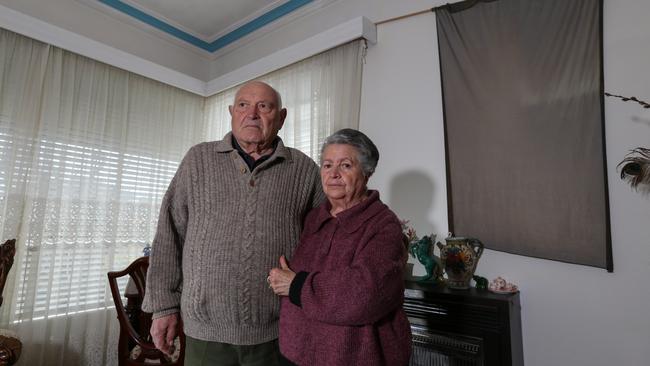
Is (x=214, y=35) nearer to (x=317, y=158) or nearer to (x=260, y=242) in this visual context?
(x=317, y=158)

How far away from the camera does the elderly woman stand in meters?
0.90

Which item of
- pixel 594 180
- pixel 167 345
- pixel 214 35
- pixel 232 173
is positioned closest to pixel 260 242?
pixel 232 173

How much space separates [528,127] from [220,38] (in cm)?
315

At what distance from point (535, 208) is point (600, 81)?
2.20 ft

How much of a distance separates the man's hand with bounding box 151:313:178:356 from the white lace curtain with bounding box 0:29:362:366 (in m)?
1.78

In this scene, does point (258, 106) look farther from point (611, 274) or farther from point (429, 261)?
point (611, 274)

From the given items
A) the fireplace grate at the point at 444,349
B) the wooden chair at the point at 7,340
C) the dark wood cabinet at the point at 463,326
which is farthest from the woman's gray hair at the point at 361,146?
the wooden chair at the point at 7,340

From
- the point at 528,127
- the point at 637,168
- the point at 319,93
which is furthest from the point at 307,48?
the point at 637,168

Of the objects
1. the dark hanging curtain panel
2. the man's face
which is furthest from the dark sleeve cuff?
the dark hanging curtain panel

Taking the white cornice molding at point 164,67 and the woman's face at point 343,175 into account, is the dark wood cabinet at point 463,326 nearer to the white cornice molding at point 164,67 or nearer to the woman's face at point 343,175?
→ the woman's face at point 343,175

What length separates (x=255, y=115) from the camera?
4.07ft

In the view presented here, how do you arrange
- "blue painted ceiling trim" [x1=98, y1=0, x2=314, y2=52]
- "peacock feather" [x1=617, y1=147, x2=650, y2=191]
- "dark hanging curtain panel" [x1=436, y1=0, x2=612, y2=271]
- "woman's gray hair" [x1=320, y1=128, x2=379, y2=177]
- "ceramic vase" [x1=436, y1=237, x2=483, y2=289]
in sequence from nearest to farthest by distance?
1. "woman's gray hair" [x1=320, y1=128, x2=379, y2=177]
2. "peacock feather" [x1=617, y1=147, x2=650, y2=191]
3. "dark hanging curtain panel" [x1=436, y1=0, x2=612, y2=271]
4. "ceramic vase" [x1=436, y1=237, x2=483, y2=289]
5. "blue painted ceiling trim" [x1=98, y1=0, x2=314, y2=52]

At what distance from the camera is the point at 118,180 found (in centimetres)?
302

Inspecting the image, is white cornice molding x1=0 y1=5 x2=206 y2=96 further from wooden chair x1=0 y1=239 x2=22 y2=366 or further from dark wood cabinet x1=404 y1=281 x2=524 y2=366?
dark wood cabinet x1=404 y1=281 x2=524 y2=366
